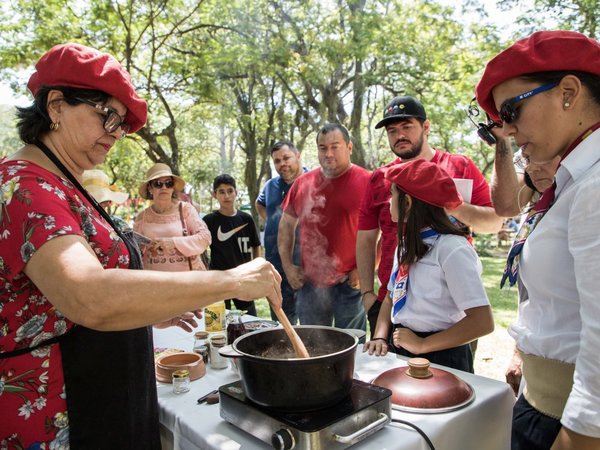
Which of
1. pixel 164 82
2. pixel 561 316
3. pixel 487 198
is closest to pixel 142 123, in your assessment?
pixel 561 316

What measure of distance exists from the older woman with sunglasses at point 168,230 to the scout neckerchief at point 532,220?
11.4 ft

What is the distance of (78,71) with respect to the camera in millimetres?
1521

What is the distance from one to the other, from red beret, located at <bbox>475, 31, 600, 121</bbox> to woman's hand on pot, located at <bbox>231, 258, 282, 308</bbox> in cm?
102

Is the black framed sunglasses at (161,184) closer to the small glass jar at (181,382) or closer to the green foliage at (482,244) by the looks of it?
the small glass jar at (181,382)

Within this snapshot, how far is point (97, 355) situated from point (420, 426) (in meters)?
1.21

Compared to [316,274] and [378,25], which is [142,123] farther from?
[378,25]

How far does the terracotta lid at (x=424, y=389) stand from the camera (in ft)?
5.60

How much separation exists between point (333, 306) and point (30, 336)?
325 cm

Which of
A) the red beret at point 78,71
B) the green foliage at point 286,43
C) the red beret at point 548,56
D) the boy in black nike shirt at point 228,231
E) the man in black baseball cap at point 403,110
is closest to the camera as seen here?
the red beret at point 548,56

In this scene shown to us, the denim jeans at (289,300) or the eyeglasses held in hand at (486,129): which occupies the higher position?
the eyeglasses held in hand at (486,129)

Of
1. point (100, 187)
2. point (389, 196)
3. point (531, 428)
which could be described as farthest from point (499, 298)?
point (531, 428)

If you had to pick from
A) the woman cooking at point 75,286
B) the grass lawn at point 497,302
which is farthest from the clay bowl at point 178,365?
the grass lawn at point 497,302

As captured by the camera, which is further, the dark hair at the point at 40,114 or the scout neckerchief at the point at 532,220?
the dark hair at the point at 40,114

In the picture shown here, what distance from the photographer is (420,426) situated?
162 cm
